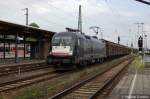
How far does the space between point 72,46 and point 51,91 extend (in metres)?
12.8

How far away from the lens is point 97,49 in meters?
42.3

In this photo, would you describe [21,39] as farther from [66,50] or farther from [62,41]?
[66,50]

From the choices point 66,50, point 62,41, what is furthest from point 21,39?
point 66,50

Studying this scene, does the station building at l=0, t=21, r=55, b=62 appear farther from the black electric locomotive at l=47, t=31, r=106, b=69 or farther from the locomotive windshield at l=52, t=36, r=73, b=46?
the black electric locomotive at l=47, t=31, r=106, b=69

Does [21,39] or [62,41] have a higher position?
[21,39]

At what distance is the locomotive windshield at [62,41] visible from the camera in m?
28.9

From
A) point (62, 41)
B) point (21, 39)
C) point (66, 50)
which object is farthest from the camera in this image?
point (21, 39)

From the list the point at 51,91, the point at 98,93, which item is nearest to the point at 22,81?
the point at 51,91

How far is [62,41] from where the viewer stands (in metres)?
29.0

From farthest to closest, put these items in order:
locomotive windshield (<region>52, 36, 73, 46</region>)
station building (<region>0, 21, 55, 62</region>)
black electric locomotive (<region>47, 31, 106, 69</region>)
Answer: station building (<region>0, 21, 55, 62</region>) → locomotive windshield (<region>52, 36, 73, 46</region>) → black electric locomotive (<region>47, 31, 106, 69</region>)

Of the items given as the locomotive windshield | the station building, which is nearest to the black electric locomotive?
the locomotive windshield

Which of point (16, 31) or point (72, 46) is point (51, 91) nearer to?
point (72, 46)

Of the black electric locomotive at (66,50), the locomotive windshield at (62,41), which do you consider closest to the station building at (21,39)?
the locomotive windshield at (62,41)

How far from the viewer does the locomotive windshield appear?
94.7 feet
